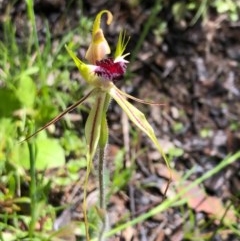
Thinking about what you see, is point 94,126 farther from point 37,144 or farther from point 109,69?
point 37,144

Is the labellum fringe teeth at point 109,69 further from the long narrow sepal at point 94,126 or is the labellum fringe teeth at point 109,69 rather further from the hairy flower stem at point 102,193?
the hairy flower stem at point 102,193

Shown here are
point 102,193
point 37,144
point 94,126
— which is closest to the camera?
point 94,126

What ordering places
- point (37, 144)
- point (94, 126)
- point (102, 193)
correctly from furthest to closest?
point (37, 144) → point (102, 193) → point (94, 126)

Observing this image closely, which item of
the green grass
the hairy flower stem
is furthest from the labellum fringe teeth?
the green grass

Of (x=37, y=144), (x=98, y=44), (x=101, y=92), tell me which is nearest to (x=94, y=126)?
(x=101, y=92)

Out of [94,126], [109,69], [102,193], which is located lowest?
[102,193]

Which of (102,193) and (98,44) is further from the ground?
(98,44)

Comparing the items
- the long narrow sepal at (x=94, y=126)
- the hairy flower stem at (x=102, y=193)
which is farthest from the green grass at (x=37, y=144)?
the long narrow sepal at (x=94, y=126)

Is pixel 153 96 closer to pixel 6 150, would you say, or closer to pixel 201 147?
pixel 201 147
